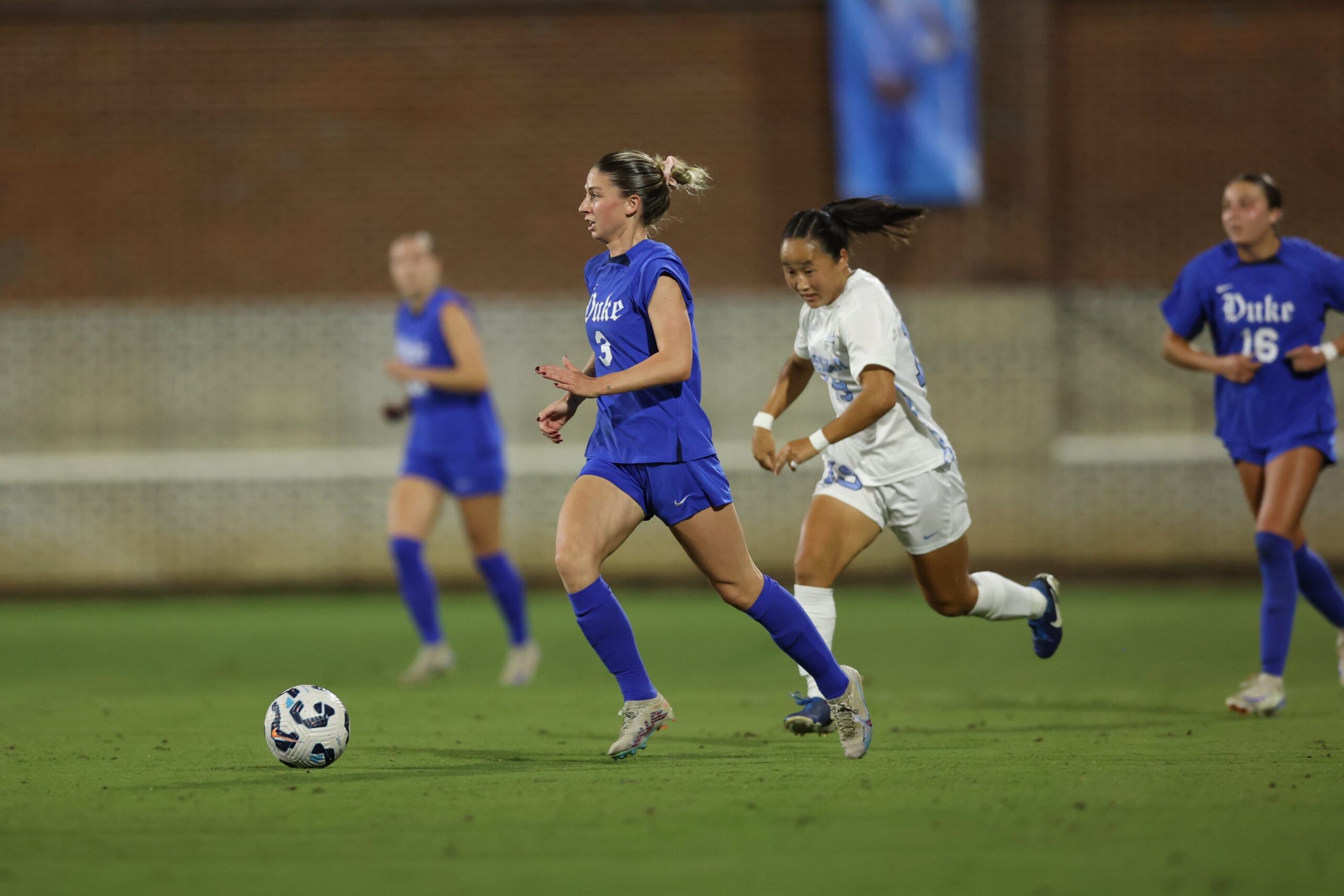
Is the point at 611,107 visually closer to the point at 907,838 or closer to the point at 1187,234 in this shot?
the point at 1187,234

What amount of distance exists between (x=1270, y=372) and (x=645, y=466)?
2.96 m

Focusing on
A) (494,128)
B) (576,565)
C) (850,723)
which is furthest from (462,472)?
(494,128)

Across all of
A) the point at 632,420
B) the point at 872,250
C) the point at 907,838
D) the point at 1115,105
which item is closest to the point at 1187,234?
the point at 1115,105

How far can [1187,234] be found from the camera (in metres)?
12.6

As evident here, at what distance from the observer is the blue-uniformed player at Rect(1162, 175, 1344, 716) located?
250 inches

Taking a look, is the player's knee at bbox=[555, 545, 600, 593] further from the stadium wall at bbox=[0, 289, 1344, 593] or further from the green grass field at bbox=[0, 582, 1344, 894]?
the stadium wall at bbox=[0, 289, 1344, 593]

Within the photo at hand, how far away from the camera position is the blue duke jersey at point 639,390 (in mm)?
4934

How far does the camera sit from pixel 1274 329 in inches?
255

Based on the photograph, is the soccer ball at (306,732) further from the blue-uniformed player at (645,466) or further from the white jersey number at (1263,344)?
the white jersey number at (1263,344)

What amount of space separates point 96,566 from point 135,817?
876 cm

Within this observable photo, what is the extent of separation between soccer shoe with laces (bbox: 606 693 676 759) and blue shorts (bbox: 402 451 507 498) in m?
3.01

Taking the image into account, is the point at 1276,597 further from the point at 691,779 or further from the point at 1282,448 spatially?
the point at 691,779

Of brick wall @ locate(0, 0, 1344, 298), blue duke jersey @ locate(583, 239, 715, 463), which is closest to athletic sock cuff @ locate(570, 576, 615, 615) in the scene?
blue duke jersey @ locate(583, 239, 715, 463)

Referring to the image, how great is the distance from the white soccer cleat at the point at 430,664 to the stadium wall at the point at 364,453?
4361 mm
